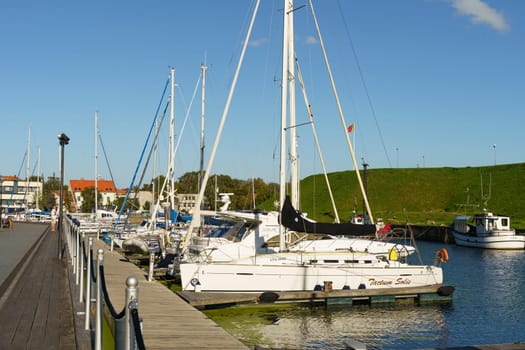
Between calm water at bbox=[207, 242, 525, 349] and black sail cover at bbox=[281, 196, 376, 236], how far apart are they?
290 centimetres

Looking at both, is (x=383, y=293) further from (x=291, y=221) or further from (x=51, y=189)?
(x=51, y=189)

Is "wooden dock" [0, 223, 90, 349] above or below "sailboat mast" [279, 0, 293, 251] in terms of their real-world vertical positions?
below

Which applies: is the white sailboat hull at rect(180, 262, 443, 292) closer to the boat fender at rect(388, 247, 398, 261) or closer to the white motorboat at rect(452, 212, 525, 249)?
the boat fender at rect(388, 247, 398, 261)

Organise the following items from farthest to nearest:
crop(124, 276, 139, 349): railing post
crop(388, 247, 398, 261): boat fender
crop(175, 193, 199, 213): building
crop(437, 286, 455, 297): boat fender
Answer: crop(175, 193, 199, 213): building → crop(388, 247, 398, 261): boat fender → crop(437, 286, 455, 297): boat fender → crop(124, 276, 139, 349): railing post

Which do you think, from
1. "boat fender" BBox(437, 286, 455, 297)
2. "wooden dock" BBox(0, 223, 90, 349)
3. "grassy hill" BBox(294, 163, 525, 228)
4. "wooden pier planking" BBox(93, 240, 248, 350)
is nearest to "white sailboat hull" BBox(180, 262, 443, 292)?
"boat fender" BBox(437, 286, 455, 297)

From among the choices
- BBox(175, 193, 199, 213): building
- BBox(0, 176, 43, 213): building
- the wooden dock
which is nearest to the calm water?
the wooden dock

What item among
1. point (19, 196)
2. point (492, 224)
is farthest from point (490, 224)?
point (19, 196)

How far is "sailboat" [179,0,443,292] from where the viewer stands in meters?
21.3

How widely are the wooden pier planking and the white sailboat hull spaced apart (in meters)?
2.05

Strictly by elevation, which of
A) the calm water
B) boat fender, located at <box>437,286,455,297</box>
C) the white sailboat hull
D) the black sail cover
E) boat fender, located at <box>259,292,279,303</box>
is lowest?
the calm water

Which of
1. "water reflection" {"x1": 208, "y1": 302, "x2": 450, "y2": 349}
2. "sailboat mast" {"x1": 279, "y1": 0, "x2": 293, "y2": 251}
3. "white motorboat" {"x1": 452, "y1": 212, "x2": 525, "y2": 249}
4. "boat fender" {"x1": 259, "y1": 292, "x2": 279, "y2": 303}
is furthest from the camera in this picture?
"white motorboat" {"x1": 452, "y1": 212, "x2": 525, "y2": 249}

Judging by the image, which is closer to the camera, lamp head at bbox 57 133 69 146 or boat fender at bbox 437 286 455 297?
boat fender at bbox 437 286 455 297

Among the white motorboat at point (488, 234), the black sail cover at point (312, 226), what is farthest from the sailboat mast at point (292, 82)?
the white motorboat at point (488, 234)

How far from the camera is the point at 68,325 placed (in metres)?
11.1
